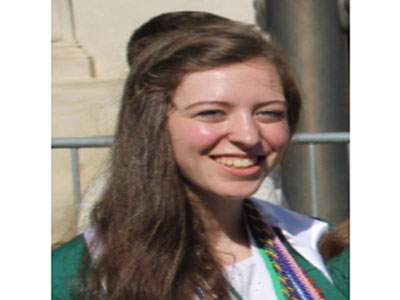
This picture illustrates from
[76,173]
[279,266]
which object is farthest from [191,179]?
[76,173]

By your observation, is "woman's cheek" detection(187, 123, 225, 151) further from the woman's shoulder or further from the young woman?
the woman's shoulder

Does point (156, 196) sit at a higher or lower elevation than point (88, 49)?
lower

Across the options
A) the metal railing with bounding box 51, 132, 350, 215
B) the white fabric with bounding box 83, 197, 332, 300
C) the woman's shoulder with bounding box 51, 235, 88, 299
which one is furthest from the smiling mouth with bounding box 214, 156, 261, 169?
the metal railing with bounding box 51, 132, 350, 215

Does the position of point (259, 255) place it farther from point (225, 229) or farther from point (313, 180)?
point (313, 180)

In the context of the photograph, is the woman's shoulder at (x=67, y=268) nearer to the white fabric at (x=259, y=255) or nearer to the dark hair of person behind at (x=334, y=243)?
the white fabric at (x=259, y=255)

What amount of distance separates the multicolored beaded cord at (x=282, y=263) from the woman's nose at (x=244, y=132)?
1.07ft

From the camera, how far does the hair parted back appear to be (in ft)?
5.23

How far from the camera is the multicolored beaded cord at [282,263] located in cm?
173

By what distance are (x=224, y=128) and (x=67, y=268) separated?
0.47 meters

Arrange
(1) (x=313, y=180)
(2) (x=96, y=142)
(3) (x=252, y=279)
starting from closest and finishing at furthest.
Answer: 1. (3) (x=252, y=279)
2. (2) (x=96, y=142)
3. (1) (x=313, y=180)

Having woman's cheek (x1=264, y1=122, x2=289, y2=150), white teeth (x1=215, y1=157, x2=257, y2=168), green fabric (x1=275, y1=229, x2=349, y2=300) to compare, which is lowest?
green fabric (x1=275, y1=229, x2=349, y2=300)

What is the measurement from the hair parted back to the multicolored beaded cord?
7.0 inches

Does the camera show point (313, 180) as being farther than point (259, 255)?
Yes

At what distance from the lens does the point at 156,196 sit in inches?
66.4
